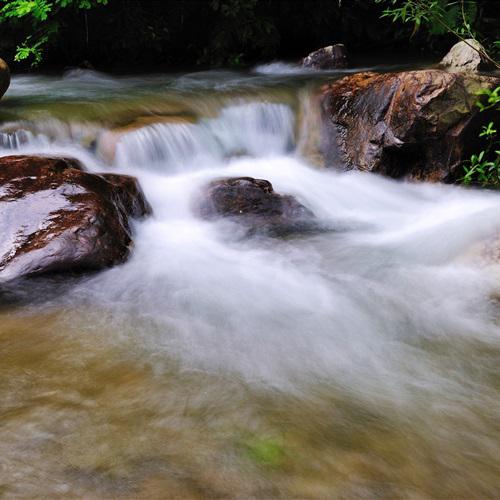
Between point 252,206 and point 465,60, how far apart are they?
481 centimetres

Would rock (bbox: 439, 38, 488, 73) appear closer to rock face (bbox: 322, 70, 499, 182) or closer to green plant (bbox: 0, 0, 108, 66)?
rock face (bbox: 322, 70, 499, 182)

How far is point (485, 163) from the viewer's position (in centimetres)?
606

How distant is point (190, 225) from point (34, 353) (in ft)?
8.46

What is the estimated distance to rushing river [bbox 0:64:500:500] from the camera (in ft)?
6.90

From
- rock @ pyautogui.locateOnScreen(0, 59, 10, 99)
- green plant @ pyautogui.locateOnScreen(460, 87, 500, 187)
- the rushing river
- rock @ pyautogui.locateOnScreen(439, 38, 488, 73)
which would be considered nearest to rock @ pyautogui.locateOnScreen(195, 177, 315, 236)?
the rushing river

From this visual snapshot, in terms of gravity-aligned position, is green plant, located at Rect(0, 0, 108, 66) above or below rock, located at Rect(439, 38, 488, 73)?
above

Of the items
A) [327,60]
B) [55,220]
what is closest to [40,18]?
[327,60]

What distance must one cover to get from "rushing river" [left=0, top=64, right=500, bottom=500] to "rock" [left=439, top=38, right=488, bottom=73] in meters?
2.81

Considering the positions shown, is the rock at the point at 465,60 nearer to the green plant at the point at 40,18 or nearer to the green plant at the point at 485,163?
the green plant at the point at 485,163

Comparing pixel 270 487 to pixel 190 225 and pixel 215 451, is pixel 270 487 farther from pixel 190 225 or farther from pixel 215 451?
pixel 190 225

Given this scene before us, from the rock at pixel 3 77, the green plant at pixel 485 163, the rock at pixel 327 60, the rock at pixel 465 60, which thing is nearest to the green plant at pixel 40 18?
the rock at pixel 3 77

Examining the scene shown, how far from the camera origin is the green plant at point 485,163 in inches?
237

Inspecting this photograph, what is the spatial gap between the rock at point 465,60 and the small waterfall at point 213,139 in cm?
290

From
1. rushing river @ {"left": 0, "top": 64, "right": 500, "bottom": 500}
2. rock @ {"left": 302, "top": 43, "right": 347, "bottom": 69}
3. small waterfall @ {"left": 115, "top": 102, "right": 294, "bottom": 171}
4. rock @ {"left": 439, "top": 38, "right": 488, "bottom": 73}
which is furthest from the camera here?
rock @ {"left": 302, "top": 43, "right": 347, "bottom": 69}
